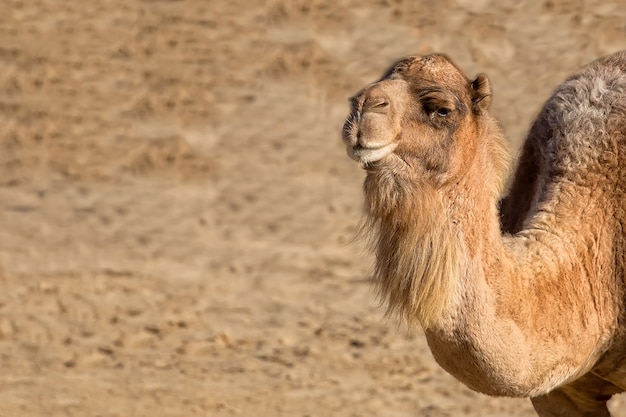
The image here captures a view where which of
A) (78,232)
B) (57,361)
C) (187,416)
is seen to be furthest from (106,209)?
(187,416)

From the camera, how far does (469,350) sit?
4492 mm

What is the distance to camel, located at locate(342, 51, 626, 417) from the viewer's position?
4.31 metres

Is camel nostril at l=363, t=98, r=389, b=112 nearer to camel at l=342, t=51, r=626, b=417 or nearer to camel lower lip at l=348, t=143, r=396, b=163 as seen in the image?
camel at l=342, t=51, r=626, b=417

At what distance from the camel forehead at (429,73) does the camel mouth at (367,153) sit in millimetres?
350

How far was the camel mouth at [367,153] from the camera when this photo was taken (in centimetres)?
414

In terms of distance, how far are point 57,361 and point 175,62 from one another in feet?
13.3

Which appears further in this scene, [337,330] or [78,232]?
[78,232]

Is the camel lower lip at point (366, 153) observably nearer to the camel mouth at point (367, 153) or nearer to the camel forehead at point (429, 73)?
the camel mouth at point (367, 153)

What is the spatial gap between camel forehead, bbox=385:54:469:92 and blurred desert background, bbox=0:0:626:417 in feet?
12.4

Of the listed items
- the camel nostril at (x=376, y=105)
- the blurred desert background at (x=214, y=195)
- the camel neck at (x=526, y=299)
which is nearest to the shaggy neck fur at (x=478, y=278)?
the camel neck at (x=526, y=299)

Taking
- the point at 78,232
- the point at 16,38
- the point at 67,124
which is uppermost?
the point at 16,38

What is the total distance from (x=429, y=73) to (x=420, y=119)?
0.21 meters

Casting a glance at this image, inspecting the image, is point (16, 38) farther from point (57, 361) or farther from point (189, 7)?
point (57, 361)

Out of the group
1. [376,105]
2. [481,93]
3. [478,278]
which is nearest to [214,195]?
[481,93]
